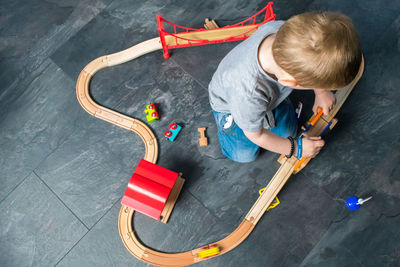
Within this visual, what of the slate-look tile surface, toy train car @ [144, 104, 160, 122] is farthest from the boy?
the slate-look tile surface

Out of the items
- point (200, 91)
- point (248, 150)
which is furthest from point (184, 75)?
point (248, 150)

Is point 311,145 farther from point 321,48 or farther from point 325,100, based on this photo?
point 321,48


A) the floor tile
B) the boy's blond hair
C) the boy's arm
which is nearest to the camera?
the boy's blond hair

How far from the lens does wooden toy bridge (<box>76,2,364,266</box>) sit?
115cm

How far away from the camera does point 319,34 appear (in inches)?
23.2

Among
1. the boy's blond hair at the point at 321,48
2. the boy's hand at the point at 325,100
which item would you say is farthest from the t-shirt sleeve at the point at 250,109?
the boy's hand at the point at 325,100

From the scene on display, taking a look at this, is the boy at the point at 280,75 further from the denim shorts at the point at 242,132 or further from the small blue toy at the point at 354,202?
the small blue toy at the point at 354,202

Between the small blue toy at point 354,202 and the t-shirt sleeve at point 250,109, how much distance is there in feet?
1.79

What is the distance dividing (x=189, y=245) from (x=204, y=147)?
0.40 metres

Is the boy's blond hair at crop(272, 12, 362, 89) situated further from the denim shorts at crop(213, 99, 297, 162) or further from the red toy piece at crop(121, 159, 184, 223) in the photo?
the red toy piece at crop(121, 159, 184, 223)

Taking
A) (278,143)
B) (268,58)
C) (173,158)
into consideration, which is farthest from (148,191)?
(268,58)

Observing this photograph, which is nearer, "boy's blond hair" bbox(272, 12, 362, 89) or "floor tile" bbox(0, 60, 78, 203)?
"boy's blond hair" bbox(272, 12, 362, 89)

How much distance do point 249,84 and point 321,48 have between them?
22 cm

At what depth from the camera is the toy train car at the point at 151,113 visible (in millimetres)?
1310
